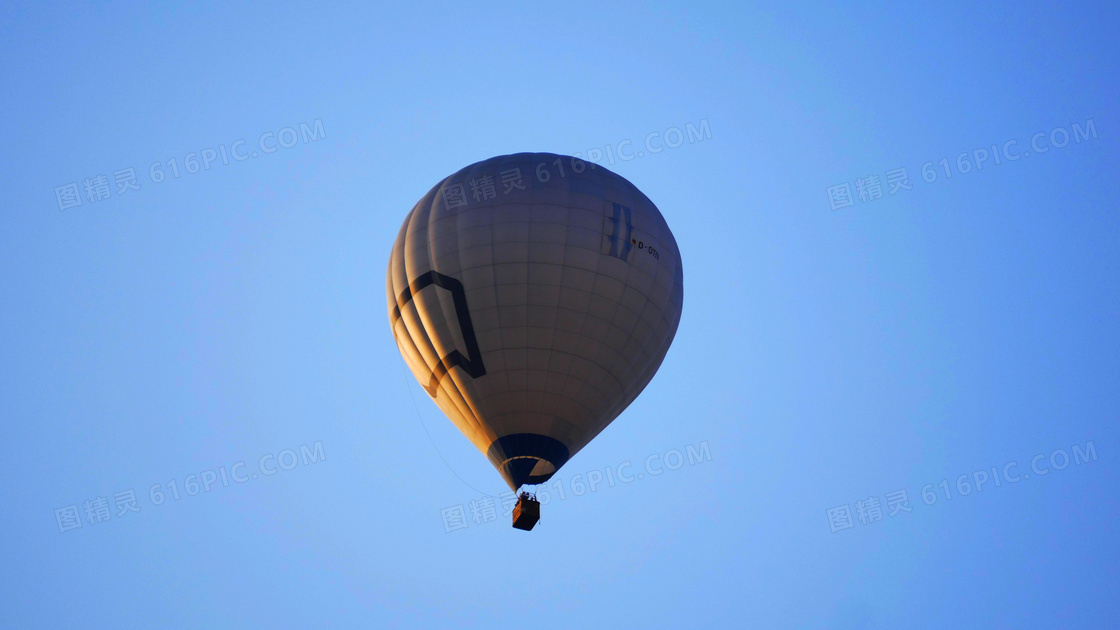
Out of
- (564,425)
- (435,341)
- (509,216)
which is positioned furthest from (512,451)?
(509,216)

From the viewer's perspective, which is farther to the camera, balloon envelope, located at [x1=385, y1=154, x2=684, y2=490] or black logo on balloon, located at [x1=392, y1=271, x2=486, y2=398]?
black logo on balloon, located at [x1=392, y1=271, x2=486, y2=398]

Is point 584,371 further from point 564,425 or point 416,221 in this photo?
point 416,221

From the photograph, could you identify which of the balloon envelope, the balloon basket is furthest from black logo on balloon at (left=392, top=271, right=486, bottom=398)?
the balloon basket

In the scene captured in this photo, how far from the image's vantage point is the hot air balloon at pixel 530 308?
25719mm

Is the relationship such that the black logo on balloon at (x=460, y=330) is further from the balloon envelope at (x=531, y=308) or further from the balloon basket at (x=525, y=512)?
the balloon basket at (x=525, y=512)

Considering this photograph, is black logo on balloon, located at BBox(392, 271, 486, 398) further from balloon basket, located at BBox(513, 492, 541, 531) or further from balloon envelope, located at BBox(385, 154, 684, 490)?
balloon basket, located at BBox(513, 492, 541, 531)

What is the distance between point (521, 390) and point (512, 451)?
1416mm

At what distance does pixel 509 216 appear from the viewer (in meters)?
26.3

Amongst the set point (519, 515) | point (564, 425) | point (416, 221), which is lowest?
point (519, 515)

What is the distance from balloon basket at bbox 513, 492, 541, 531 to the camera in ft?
84.2

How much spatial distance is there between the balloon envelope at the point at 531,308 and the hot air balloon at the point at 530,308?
0.03 meters

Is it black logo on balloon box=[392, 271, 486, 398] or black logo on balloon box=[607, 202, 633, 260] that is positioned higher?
black logo on balloon box=[607, 202, 633, 260]

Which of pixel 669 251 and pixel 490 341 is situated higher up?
pixel 669 251

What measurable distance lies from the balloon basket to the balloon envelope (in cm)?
48
